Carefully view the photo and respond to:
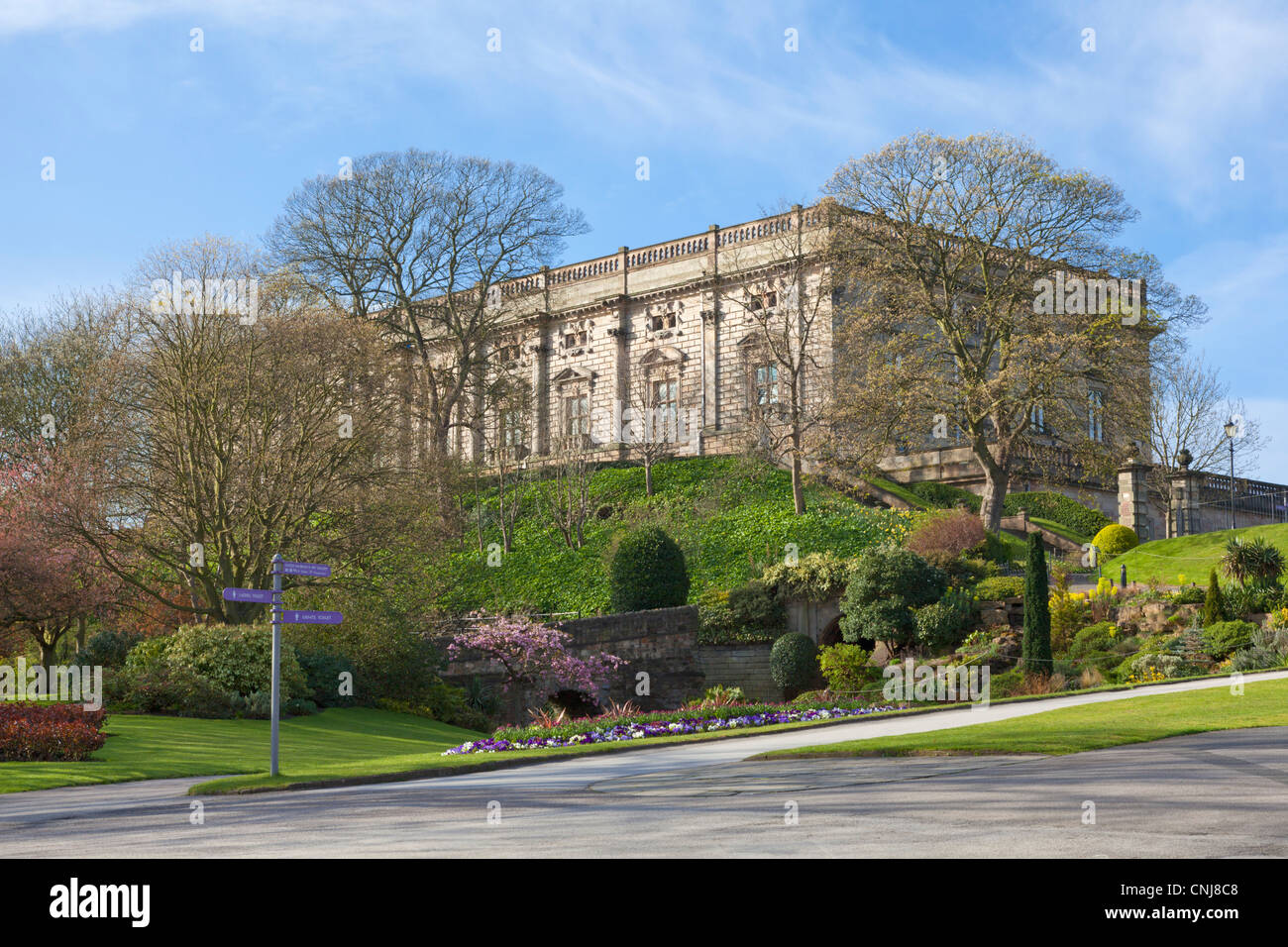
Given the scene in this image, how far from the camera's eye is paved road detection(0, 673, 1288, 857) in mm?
8898

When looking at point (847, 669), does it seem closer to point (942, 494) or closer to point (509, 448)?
point (942, 494)

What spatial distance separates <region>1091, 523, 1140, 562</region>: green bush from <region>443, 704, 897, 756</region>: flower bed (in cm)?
1864

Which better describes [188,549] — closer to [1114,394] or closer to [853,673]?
[853,673]

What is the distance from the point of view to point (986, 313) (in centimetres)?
4122

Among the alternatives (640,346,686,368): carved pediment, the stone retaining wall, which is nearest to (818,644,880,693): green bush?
the stone retaining wall

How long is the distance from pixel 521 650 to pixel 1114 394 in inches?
793

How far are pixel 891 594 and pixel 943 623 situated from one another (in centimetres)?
193

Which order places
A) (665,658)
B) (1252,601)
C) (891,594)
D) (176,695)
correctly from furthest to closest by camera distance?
(665,658) < (891,594) < (1252,601) < (176,695)

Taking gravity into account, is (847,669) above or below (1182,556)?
below

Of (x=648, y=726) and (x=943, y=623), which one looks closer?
(x=648, y=726)

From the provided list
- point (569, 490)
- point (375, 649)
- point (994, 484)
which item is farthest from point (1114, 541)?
point (375, 649)

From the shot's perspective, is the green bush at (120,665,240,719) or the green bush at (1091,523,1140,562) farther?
the green bush at (1091,523,1140,562)

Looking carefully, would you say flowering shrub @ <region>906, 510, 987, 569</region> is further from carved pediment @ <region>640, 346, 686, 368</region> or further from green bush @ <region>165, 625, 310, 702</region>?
carved pediment @ <region>640, 346, 686, 368</region>
